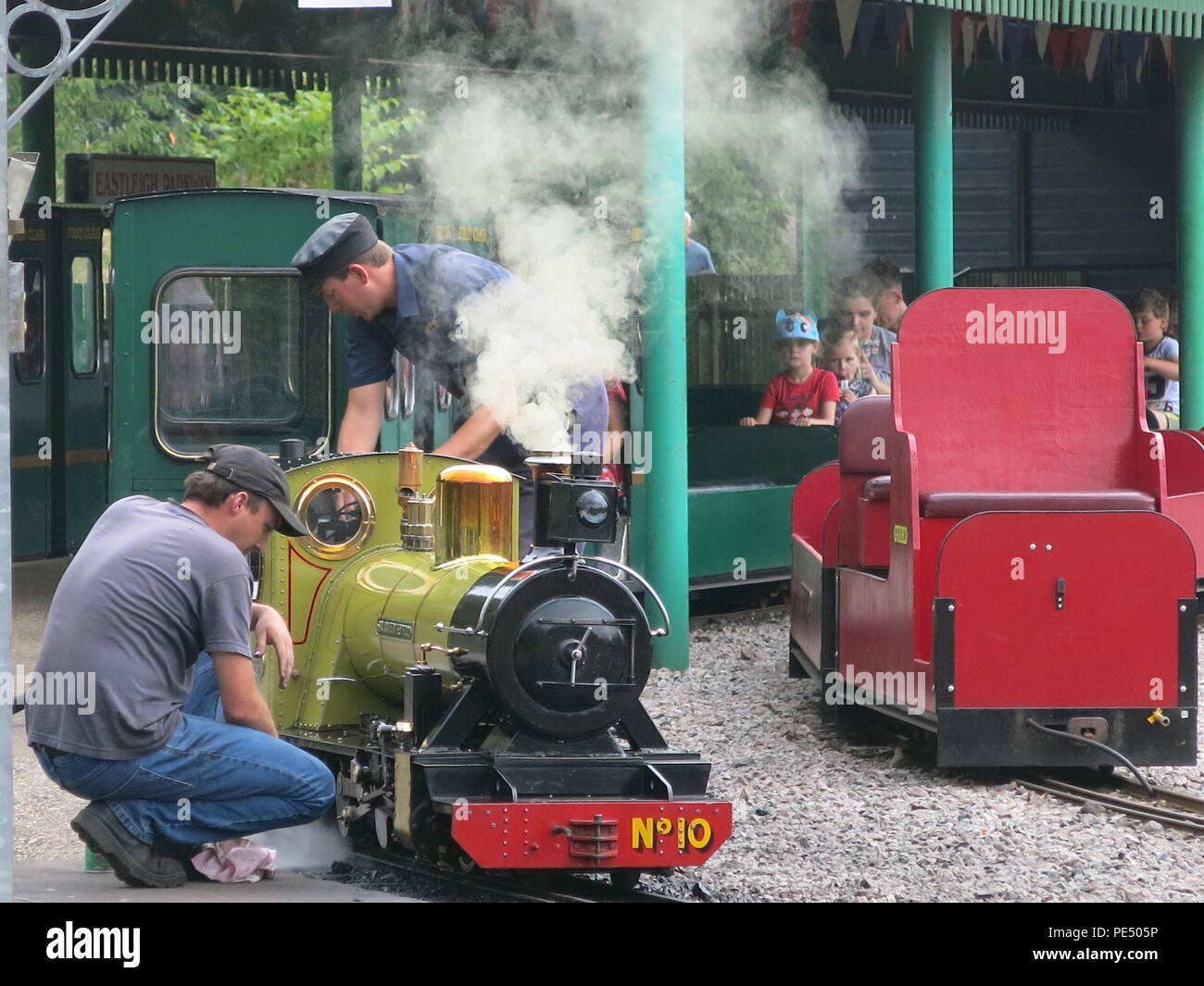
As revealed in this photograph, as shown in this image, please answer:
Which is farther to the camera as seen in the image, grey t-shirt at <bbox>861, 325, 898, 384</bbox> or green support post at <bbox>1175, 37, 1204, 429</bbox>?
green support post at <bbox>1175, 37, 1204, 429</bbox>

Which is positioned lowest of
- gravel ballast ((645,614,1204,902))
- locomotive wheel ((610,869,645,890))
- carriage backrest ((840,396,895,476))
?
gravel ballast ((645,614,1204,902))

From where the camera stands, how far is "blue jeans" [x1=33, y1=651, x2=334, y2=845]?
4.48m

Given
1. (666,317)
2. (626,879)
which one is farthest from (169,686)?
(666,317)

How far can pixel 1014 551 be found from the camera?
5965 mm

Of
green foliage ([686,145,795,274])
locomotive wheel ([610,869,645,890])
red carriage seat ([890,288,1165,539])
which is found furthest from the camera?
green foliage ([686,145,795,274])

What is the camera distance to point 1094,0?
427 inches

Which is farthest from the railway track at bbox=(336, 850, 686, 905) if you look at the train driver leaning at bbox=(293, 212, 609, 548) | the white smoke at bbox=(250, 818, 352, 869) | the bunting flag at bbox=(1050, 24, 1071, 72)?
the bunting flag at bbox=(1050, 24, 1071, 72)

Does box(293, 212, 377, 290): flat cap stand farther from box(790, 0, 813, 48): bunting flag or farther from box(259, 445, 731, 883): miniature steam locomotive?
box(790, 0, 813, 48): bunting flag

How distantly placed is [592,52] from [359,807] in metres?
5.36

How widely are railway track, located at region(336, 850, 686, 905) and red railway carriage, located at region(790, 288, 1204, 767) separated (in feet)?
5.26

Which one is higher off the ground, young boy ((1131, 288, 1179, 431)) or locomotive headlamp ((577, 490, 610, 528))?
young boy ((1131, 288, 1179, 431))

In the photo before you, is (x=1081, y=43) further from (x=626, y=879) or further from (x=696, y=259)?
(x=626, y=879)

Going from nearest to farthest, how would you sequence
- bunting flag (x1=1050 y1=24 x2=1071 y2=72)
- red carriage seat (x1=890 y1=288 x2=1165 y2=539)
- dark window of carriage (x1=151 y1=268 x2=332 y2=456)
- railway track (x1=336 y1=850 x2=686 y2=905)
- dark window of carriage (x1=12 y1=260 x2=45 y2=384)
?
railway track (x1=336 y1=850 x2=686 y2=905), red carriage seat (x1=890 y1=288 x2=1165 y2=539), dark window of carriage (x1=151 y1=268 x2=332 y2=456), dark window of carriage (x1=12 y1=260 x2=45 y2=384), bunting flag (x1=1050 y1=24 x2=1071 y2=72)

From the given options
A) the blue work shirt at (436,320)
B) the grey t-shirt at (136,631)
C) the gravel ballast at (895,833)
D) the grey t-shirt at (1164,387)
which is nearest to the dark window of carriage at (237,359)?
the gravel ballast at (895,833)
